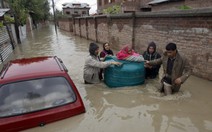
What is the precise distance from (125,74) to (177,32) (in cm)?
302

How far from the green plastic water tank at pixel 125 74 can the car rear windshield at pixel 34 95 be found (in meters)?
1.80

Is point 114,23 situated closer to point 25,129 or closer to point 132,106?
point 132,106

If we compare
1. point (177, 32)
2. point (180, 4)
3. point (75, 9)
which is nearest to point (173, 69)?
point (177, 32)

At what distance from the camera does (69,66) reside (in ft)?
26.3

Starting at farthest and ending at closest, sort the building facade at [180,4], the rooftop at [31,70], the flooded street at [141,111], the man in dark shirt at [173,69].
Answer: the building facade at [180,4] < the man in dark shirt at [173,69] < the flooded street at [141,111] < the rooftop at [31,70]

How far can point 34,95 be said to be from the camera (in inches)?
114

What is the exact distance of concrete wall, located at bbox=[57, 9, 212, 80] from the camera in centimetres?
535

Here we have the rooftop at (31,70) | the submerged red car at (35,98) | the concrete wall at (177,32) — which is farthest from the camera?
the concrete wall at (177,32)

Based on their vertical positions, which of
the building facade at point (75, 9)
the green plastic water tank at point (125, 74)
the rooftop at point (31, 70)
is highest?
the building facade at point (75, 9)

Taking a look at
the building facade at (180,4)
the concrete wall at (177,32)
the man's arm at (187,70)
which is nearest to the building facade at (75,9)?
the building facade at (180,4)

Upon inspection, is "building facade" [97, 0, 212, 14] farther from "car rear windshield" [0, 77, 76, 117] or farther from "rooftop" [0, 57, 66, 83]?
"car rear windshield" [0, 77, 76, 117]

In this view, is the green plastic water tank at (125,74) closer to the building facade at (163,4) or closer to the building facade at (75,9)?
the building facade at (163,4)

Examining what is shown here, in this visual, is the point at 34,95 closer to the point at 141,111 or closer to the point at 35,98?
the point at 35,98

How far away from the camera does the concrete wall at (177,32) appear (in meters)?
5.35
